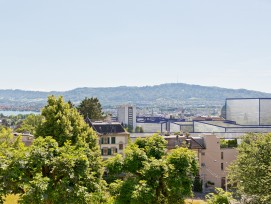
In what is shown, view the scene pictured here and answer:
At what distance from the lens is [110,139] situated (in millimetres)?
56562

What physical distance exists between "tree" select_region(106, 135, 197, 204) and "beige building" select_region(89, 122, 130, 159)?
33.3 m

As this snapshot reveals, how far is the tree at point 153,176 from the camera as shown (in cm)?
2100

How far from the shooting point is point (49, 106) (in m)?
33.1

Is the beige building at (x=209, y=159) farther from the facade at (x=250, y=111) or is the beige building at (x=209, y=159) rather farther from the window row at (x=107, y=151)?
the facade at (x=250, y=111)

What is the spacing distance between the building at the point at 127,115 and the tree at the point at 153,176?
16767cm

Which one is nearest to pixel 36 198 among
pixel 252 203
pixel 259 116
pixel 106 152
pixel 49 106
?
pixel 49 106

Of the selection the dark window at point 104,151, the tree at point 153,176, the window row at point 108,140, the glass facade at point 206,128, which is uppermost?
the tree at point 153,176

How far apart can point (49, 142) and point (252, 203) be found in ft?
65.6

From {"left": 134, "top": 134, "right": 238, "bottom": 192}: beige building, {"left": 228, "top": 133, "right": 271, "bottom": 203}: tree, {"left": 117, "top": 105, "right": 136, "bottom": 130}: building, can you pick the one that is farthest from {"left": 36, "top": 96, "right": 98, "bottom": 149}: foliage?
{"left": 117, "top": 105, "right": 136, "bottom": 130}: building

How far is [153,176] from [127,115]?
17329 cm

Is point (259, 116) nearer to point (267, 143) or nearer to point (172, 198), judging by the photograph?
point (267, 143)

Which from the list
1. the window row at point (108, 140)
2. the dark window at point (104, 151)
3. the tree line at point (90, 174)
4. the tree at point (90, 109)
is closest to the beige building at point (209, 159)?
the window row at point (108, 140)

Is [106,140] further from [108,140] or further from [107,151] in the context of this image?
[107,151]

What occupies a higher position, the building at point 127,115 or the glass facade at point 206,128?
the building at point 127,115
